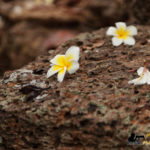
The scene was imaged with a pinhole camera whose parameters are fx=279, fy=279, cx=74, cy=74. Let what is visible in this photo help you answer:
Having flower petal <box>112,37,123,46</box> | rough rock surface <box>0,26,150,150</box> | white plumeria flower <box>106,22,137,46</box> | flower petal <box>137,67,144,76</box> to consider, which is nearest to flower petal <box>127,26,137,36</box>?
white plumeria flower <box>106,22,137,46</box>

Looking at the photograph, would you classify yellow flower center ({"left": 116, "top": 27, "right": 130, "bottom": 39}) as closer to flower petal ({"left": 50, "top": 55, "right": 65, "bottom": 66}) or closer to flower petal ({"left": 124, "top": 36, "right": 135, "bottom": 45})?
flower petal ({"left": 124, "top": 36, "right": 135, "bottom": 45})

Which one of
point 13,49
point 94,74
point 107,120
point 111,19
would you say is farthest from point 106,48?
point 13,49

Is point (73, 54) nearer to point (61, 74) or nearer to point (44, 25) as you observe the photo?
point (61, 74)

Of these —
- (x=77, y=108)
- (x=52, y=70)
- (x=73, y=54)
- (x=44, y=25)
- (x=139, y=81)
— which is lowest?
(x=77, y=108)

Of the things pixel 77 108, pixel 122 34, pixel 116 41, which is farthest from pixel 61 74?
pixel 122 34

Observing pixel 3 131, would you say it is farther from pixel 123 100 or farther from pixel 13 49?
pixel 13 49

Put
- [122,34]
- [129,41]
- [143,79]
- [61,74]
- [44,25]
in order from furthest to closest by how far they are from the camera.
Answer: [44,25]
[122,34]
[129,41]
[61,74]
[143,79]
